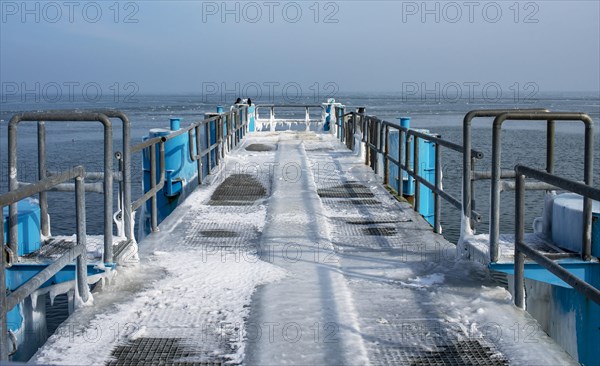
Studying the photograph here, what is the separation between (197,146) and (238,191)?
129cm

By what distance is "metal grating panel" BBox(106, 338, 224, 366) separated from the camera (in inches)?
149

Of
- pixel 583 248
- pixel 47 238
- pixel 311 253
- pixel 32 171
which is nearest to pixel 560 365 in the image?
pixel 583 248

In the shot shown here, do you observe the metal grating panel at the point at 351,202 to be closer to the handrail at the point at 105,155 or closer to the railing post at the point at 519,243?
the handrail at the point at 105,155

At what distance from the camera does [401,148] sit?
9164mm

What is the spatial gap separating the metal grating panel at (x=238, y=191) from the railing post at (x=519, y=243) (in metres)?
4.52

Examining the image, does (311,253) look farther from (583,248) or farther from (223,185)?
(223,185)

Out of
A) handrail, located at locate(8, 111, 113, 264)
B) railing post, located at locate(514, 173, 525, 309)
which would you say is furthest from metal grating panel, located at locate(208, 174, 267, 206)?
railing post, located at locate(514, 173, 525, 309)

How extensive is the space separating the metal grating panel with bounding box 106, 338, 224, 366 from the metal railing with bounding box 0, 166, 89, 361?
0.58 m

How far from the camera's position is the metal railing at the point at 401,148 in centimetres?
640

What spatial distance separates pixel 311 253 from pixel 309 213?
1.78 metres

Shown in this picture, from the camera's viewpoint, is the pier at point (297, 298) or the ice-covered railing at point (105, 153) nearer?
the pier at point (297, 298)

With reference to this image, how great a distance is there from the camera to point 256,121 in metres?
25.5

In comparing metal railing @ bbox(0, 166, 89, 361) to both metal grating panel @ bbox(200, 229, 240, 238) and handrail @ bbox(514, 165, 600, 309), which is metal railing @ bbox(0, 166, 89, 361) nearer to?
metal grating panel @ bbox(200, 229, 240, 238)

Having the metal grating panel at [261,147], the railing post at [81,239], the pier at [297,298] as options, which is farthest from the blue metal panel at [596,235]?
the metal grating panel at [261,147]
